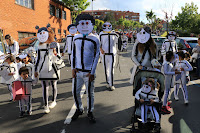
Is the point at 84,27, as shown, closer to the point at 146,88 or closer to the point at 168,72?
the point at 146,88

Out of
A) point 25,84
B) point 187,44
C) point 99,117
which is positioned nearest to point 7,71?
point 25,84

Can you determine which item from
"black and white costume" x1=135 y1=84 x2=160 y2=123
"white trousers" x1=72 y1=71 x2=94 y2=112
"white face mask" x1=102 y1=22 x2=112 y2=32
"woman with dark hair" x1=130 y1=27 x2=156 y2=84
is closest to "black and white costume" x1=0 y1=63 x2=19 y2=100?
"white trousers" x1=72 y1=71 x2=94 y2=112

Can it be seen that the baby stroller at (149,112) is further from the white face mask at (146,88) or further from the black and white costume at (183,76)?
the black and white costume at (183,76)

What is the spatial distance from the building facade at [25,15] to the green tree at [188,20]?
20.5 metres

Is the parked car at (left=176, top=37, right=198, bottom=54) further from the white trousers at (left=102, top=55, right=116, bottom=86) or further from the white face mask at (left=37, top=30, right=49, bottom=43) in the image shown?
the white face mask at (left=37, top=30, right=49, bottom=43)

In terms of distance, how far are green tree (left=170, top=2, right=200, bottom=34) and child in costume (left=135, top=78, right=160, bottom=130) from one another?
28147 millimetres

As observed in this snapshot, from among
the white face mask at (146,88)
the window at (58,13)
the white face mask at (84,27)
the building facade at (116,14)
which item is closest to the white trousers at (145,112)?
Answer: the white face mask at (146,88)

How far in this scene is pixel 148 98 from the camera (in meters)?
3.36

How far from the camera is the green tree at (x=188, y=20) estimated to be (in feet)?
88.9

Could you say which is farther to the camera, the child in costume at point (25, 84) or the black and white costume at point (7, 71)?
the black and white costume at point (7, 71)

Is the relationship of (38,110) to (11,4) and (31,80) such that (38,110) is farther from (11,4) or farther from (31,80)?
(11,4)

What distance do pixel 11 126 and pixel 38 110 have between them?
2.95ft

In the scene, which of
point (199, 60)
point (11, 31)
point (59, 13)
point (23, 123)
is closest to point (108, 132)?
point (23, 123)

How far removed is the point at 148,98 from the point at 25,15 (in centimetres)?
1805
